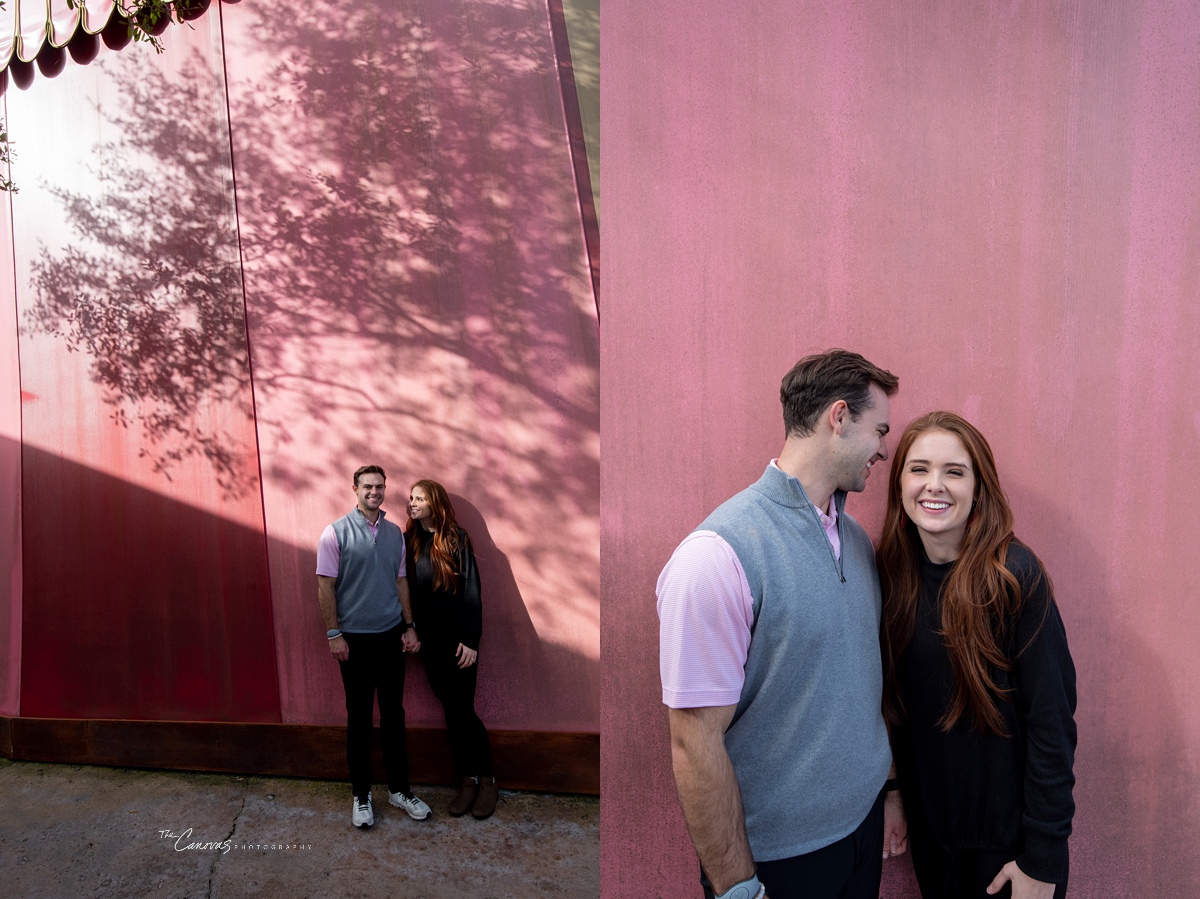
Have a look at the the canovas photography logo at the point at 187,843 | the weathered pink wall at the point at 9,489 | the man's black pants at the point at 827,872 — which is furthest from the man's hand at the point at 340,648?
the man's black pants at the point at 827,872

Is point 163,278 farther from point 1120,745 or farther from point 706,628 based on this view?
point 1120,745

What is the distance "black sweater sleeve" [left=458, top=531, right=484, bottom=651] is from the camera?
157 inches

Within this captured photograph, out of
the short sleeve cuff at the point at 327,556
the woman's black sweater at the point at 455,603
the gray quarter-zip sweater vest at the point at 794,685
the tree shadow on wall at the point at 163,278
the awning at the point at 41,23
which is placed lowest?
the woman's black sweater at the point at 455,603

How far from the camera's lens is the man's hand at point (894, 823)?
1.85m

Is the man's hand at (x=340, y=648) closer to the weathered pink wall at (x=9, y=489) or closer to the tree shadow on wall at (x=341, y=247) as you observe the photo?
the tree shadow on wall at (x=341, y=247)

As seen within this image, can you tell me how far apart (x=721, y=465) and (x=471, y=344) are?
2.40m

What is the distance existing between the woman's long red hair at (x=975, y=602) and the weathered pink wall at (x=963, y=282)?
0.39 meters

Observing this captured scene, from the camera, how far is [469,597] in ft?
13.0

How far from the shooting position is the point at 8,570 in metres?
4.83

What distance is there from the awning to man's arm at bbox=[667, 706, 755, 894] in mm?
5158

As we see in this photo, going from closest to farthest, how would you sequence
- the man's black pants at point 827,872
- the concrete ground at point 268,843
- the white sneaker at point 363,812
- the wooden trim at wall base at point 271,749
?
the man's black pants at point 827,872 → the concrete ground at point 268,843 → the white sneaker at point 363,812 → the wooden trim at wall base at point 271,749

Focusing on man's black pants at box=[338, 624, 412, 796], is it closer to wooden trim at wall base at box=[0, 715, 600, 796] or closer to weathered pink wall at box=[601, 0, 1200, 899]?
wooden trim at wall base at box=[0, 715, 600, 796]

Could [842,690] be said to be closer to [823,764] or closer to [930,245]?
[823,764]

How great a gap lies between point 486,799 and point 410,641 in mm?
899
